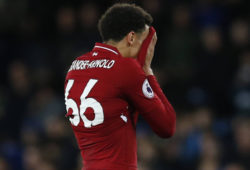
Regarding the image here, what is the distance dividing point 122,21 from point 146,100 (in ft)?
1.54

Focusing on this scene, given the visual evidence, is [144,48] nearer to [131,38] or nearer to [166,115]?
[131,38]

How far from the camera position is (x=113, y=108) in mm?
3203

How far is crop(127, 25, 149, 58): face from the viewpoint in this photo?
10.8 feet

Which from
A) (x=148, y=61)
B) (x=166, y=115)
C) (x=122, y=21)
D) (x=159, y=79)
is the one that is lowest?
(x=159, y=79)

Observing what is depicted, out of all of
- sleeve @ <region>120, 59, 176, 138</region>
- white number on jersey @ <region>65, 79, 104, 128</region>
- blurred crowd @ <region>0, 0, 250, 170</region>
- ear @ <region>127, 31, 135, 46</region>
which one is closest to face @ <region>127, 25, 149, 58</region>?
ear @ <region>127, 31, 135, 46</region>

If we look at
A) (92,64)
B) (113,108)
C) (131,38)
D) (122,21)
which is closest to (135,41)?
(131,38)

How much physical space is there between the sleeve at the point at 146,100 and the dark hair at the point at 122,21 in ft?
0.68

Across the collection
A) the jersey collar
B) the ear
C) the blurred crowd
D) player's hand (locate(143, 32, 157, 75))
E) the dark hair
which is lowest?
the blurred crowd

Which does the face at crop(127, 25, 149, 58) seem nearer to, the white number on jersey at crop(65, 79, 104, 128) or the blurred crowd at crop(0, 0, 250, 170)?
the white number on jersey at crop(65, 79, 104, 128)

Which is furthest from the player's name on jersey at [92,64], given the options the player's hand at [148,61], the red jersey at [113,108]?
the player's hand at [148,61]

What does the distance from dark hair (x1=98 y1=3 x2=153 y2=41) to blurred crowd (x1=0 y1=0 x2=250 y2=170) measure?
11.1ft

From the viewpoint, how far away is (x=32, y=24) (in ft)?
31.4

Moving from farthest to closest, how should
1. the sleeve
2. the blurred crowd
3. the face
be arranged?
the blurred crowd → the face → the sleeve

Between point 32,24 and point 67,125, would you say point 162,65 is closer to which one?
point 67,125
